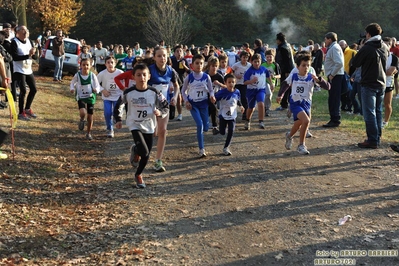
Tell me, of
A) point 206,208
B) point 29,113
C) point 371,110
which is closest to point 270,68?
point 371,110

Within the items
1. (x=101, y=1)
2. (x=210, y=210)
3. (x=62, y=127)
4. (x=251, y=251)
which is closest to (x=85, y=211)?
(x=210, y=210)

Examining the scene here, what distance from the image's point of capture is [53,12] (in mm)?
37781

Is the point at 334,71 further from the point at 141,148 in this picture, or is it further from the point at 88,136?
the point at 141,148

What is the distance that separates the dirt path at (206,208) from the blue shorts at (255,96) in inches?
84.6

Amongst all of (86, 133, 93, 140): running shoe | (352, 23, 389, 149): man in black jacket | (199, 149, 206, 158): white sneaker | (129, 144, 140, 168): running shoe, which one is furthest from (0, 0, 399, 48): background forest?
(129, 144, 140, 168): running shoe

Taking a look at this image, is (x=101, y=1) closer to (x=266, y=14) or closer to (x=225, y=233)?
(x=266, y=14)

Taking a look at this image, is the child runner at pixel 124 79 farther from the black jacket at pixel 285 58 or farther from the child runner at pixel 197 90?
the black jacket at pixel 285 58

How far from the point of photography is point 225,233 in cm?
579

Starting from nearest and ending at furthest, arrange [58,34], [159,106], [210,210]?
[210,210], [159,106], [58,34]

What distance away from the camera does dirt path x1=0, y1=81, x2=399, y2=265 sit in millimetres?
5289

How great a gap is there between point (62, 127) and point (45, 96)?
5667 millimetres

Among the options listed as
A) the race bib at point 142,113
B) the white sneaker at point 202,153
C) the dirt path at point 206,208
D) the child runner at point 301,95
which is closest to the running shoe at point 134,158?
the dirt path at point 206,208

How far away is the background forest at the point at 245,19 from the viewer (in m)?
64.2

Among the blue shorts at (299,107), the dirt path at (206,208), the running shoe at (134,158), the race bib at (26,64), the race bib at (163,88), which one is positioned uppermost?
the race bib at (26,64)
